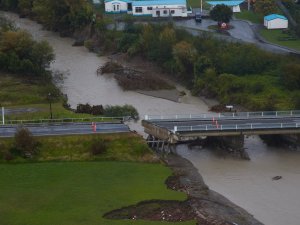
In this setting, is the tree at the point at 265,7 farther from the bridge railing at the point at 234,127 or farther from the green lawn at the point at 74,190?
the green lawn at the point at 74,190

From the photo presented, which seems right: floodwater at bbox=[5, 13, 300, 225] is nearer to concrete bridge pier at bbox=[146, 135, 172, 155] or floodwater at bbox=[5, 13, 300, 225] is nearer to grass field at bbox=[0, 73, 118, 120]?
concrete bridge pier at bbox=[146, 135, 172, 155]

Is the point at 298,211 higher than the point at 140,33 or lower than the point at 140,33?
lower

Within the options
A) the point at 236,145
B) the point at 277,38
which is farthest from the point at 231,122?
the point at 277,38

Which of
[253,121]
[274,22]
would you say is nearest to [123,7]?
[274,22]

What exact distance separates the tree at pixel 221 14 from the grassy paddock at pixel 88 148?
122 feet

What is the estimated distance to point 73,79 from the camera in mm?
61125

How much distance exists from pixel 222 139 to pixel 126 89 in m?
17.4

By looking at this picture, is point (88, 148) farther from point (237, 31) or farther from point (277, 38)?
point (237, 31)

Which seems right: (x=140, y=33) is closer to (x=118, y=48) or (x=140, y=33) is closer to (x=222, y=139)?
(x=118, y=48)

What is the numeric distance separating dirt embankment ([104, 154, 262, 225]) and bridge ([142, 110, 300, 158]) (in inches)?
227

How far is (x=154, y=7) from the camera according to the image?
81.1m

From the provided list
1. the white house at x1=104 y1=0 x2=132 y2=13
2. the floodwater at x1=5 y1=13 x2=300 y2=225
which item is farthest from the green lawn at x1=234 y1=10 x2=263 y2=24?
the floodwater at x1=5 y1=13 x2=300 y2=225

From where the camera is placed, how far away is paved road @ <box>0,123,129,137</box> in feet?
132

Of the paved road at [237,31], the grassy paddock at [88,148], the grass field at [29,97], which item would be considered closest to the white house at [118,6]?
the paved road at [237,31]
